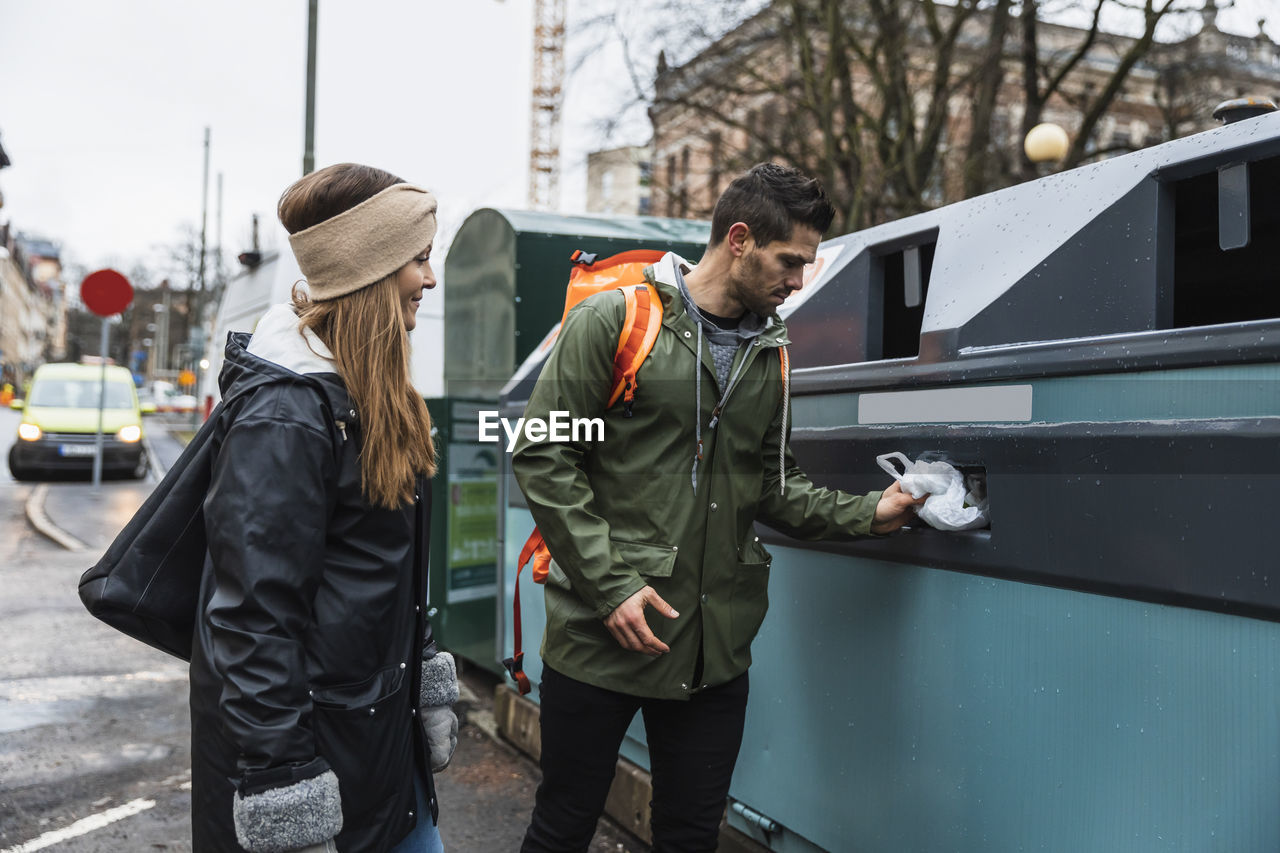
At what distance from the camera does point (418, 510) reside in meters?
1.74

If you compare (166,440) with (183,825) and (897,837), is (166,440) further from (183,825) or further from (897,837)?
(897,837)

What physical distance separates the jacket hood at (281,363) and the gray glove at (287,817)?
521 millimetres

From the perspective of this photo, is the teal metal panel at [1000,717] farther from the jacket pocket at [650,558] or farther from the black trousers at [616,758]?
the jacket pocket at [650,558]

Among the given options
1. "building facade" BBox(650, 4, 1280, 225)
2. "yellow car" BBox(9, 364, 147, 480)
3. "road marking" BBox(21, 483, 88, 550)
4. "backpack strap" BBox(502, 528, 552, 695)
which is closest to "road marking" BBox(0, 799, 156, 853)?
"backpack strap" BBox(502, 528, 552, 695)

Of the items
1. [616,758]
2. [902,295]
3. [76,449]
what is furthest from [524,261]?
[76,449]

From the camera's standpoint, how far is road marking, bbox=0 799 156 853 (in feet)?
10.8

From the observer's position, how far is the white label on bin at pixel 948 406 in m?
1.96

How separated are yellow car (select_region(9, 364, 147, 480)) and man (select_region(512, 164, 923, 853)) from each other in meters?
13.6

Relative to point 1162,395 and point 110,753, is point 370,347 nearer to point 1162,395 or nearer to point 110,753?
point 1162,395

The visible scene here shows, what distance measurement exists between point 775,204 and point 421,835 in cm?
129

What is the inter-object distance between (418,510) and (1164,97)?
48.3ft

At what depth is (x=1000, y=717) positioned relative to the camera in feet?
6.55

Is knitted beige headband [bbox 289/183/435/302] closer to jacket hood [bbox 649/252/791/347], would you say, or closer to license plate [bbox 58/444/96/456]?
jacket hood [bbox 649/252/791/347]

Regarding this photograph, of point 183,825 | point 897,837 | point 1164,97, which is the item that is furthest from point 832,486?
point 1164,97
